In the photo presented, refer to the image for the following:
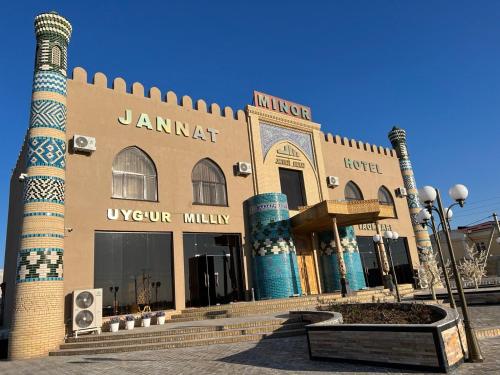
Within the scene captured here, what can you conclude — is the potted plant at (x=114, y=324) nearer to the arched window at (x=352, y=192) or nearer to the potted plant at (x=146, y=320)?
the potted plant at (x=146, y=320)

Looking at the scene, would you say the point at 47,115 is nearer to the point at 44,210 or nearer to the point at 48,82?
the point at 48,82

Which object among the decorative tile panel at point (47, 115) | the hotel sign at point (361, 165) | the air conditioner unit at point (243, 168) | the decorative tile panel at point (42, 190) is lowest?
the decorative tile panel at point (42, 190)

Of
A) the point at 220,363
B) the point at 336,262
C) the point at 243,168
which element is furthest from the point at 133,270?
the point at 336,262

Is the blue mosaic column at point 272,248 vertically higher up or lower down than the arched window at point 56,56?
lower down

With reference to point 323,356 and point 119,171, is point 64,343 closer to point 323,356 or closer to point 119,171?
point 119,171

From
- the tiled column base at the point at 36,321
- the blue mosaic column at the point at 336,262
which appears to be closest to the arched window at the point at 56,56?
the tiled column base at the point at 36,321

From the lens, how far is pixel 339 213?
16703 millimetres

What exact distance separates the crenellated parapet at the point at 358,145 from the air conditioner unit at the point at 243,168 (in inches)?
278

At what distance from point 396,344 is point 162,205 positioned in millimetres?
11692

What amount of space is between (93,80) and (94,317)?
9406mm

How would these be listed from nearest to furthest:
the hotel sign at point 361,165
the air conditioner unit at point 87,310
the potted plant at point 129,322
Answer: the air conditioner unit at point 87,310
the potted plant at point 129,322
the hotel sign at point 361,165

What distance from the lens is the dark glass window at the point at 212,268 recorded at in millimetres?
15898

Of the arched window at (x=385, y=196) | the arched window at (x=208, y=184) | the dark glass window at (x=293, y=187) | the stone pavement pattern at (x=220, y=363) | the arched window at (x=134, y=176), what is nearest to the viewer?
the stone pavement pattern at (x=220, y=363)

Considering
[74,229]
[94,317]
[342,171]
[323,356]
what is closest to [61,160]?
[74,229]
